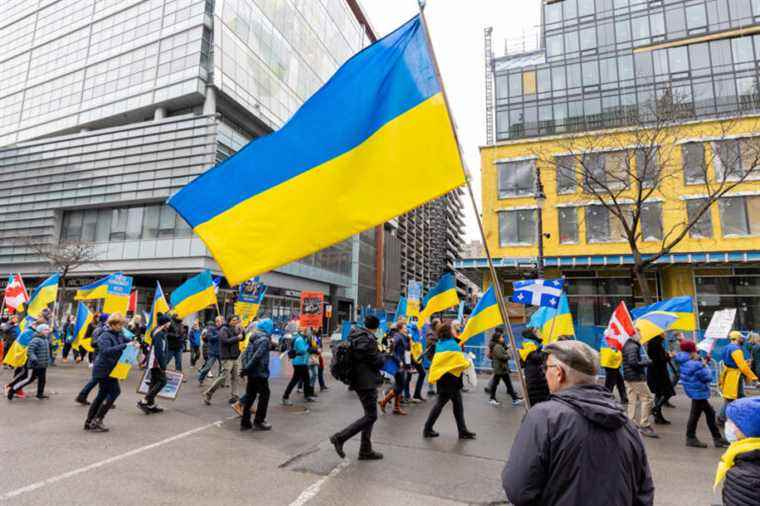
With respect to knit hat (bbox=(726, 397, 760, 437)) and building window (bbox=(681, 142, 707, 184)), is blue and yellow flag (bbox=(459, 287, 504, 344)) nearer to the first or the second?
knit hat (bbox=(726, 397, 760, 437))

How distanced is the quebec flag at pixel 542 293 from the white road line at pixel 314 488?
712 centimetres

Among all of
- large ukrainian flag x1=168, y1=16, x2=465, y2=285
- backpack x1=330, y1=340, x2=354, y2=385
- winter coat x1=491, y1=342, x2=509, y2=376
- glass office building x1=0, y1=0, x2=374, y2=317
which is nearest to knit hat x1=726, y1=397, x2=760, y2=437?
large ukrainian flag x1=168, y1=16, x2=465, y2=285

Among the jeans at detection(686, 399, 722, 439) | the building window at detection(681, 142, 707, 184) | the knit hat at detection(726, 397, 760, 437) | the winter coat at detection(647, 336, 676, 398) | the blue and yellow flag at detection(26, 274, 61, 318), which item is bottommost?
the jeans at detection(686, 399, 722, 439)

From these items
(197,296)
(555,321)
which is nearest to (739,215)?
(555,321)

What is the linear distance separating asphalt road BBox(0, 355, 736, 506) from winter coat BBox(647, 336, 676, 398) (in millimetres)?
721

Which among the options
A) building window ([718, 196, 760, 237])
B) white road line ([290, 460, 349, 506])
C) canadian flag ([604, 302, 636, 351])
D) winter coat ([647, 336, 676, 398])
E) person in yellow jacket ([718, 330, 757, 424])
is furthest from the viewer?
building window ([718, 196, 760, 237])

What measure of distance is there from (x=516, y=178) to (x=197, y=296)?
2443 cm

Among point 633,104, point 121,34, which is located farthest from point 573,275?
point 121,34

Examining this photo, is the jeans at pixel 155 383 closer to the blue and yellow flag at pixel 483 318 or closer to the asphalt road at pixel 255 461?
the asphalt road at pixel 255 461

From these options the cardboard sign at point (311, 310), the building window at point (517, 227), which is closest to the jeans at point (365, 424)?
the cardboard sign at point (311, 310)

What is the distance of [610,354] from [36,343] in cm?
1150

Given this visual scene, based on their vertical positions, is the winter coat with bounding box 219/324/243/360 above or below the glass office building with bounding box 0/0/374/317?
below

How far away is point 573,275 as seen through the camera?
27344 mm

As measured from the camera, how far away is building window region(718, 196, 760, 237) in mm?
24328
